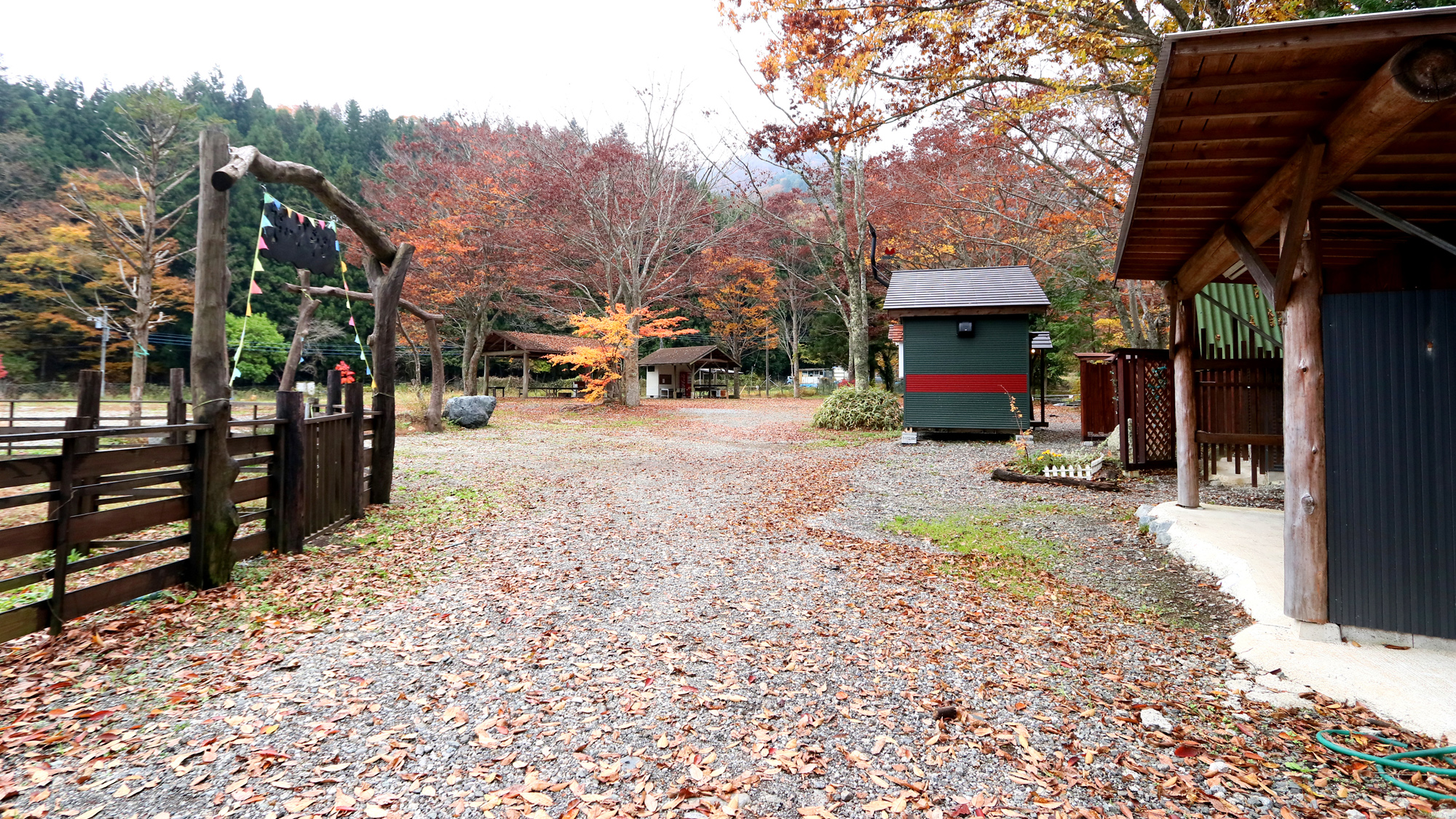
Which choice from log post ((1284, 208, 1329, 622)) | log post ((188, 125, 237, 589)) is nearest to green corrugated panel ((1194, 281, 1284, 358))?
log post ((1284, 208, 1329, 622))

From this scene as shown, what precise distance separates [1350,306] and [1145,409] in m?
5.92

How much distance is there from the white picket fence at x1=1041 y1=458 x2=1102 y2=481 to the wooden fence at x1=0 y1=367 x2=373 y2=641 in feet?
27.4

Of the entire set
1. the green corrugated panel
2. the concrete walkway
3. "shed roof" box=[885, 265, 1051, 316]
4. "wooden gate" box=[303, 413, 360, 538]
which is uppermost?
"shed roof" box=[885, 265, 1051, 316]

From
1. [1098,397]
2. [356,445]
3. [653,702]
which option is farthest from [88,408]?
[1098,397]

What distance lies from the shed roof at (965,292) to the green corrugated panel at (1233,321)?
147 inches

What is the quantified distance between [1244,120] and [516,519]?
6.53 meters

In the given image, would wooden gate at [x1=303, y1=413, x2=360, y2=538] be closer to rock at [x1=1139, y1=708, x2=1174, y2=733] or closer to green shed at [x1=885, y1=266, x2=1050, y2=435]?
rock at [x1=1139, y1=708, x2=1174, y2=733]

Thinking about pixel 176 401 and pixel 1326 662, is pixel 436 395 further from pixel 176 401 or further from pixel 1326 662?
pixel 1326 662

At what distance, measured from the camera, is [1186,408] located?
6.08m

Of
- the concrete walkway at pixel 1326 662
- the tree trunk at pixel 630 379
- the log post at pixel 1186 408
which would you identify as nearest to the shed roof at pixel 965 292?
the log post at pixel 1186 408

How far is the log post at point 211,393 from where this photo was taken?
4172mm

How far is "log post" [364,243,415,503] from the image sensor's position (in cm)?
723

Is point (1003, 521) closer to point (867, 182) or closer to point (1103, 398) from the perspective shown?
point (1103, 398)

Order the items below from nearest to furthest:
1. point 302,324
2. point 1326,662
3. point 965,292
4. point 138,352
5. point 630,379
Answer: point 1326,662 → point 302,324 → point 965,292 → point 138,352 → point 630,379
